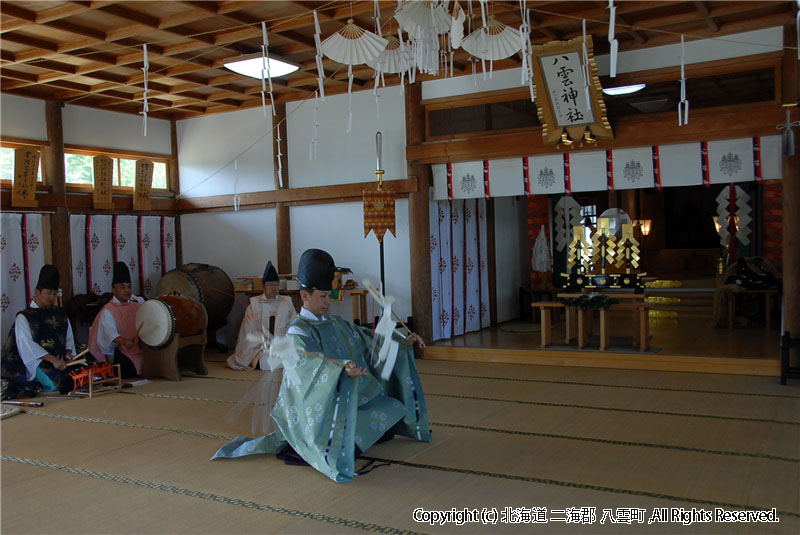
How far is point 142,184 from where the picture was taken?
8609 millimetres

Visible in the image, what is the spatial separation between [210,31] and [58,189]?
124 inches

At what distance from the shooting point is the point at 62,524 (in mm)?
3133

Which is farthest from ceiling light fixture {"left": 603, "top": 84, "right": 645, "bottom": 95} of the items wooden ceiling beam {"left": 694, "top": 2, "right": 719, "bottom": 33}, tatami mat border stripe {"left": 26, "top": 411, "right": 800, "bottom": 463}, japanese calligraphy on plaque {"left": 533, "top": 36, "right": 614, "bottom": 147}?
tatami mat border stripe {"left": 26, "top": 411, "right": 800, "bottom": 463}

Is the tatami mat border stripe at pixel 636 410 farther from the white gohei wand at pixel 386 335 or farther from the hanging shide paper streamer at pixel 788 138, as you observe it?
the hanging shide paper streamer at pixel 788 138

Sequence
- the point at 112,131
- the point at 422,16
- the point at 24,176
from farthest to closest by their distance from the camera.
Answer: the point at 112,131 < the point at 24,176 < the point at 422,16

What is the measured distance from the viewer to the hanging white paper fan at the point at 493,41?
179 inches

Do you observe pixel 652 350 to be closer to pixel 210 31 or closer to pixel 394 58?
pixel 394 58

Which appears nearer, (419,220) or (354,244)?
(419,220)

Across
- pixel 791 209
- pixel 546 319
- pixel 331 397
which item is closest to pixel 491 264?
pixel 546 319

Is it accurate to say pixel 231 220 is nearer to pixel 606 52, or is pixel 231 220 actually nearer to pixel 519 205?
pixel 519 205

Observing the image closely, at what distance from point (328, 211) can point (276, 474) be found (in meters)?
4.97

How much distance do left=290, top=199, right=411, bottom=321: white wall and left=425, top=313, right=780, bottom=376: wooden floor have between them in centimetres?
91

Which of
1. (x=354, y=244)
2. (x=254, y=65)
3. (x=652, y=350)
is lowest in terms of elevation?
(x=652, y=350)

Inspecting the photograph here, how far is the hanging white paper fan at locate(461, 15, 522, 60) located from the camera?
14.9ft
